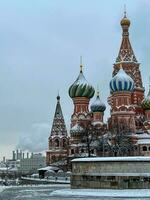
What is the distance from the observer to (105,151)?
64.0 m

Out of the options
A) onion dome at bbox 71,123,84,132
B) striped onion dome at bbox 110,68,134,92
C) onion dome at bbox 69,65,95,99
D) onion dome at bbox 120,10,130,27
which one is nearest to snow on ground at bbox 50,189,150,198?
striped onion dome at bbox 110,68,134,92

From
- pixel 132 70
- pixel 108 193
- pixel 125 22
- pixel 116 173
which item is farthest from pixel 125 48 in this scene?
pixel 108 193

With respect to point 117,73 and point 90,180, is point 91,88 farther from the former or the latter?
point 90,180

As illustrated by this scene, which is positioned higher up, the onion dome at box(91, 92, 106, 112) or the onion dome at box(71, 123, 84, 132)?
the onion dome at box(91, 92, 106, 112)

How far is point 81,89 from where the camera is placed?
7812 centimetres

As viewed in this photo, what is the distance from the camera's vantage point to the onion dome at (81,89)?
3078 inches

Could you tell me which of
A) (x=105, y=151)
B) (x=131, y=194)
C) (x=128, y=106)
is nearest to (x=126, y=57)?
(x=128, y=106)

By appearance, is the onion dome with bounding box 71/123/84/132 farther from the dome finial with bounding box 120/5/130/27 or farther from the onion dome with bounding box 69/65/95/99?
the dome finial with bounding box 120/5/130/27

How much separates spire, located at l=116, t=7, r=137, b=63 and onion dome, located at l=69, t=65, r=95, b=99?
19.5ft

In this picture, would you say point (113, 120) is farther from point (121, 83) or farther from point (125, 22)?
point (125, 22)

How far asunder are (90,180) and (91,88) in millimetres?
41716

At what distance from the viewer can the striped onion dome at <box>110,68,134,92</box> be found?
69.6 m

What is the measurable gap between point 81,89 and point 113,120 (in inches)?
398

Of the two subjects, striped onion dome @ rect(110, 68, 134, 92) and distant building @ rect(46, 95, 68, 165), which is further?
distant building @ rect(46, 95, 68, 165)
